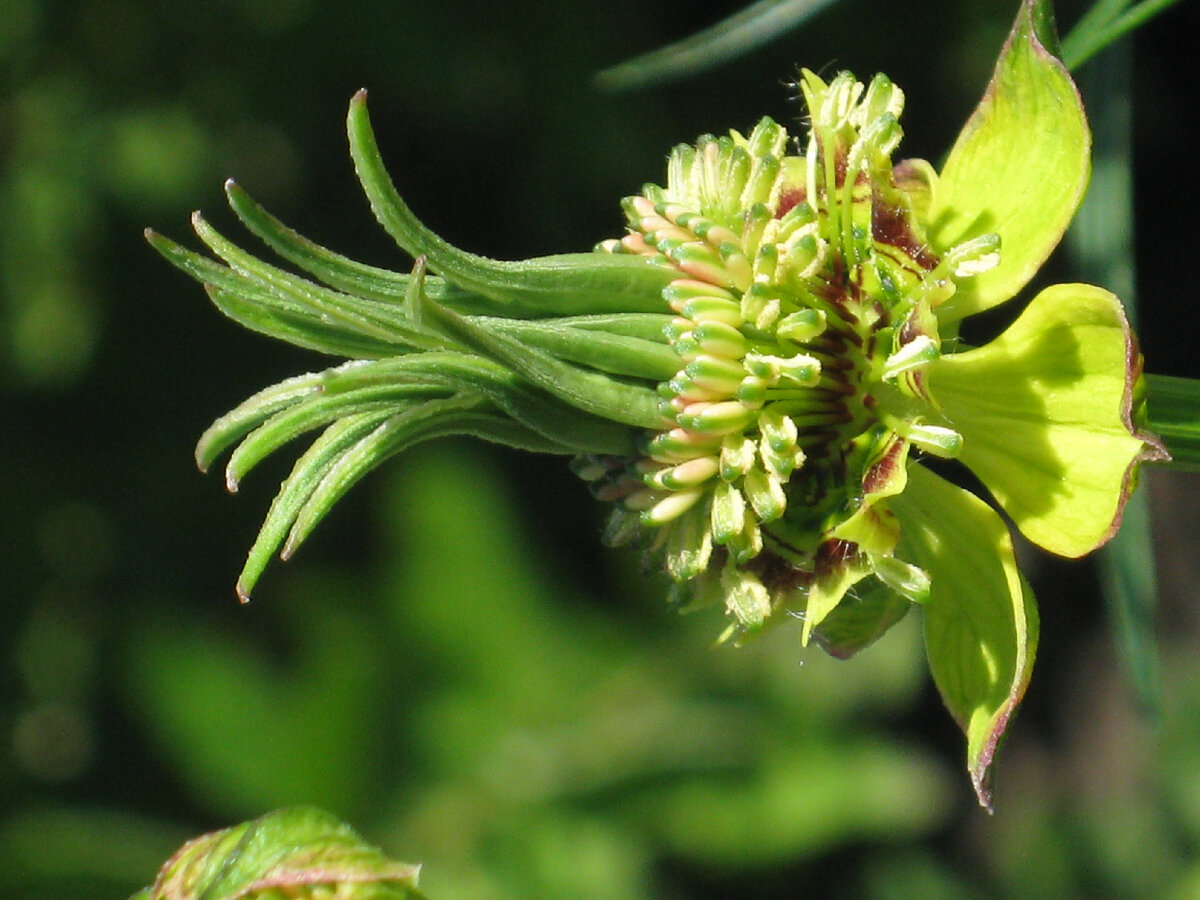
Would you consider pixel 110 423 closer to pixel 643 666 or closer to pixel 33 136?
pixel 33 136

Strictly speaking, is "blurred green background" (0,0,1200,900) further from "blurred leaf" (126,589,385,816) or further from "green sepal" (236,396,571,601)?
"green sepal" (236,396,571,601)

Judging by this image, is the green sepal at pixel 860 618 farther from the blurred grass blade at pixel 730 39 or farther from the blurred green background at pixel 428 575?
the blurred green background at pixel 428 575

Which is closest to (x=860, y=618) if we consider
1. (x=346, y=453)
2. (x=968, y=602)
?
(x=968, y=602)

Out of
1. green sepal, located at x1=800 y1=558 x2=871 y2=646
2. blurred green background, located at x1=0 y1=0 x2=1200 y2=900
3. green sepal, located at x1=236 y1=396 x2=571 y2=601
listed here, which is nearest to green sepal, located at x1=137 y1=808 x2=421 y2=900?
green sepal, located at x1=236 y1=396 x2=571 y2=601

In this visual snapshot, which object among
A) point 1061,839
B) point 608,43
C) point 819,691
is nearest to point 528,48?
point 608,43

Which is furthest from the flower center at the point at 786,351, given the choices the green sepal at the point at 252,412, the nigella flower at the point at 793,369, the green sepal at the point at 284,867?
the green sepal at the point at 284,867
